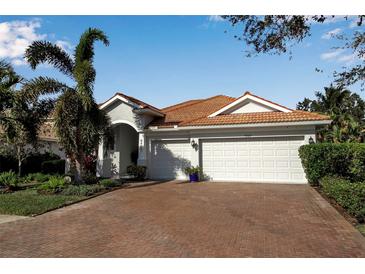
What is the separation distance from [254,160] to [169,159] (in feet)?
16.8

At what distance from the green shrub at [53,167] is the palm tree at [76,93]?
8.03 metres

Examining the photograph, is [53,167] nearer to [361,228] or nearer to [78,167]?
[78,167]

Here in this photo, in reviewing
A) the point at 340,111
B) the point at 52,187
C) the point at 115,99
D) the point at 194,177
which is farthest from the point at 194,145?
the point at 340,111

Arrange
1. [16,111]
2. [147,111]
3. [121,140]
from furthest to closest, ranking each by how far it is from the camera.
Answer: [121,140], [147,111], [16,111]

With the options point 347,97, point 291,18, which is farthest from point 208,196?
point 347,97

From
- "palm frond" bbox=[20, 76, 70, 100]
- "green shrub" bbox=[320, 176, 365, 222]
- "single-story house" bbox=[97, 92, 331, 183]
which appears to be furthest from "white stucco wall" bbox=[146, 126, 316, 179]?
"palm frond" bbox=[20, 76, 70, 100]

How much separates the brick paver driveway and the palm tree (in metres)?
3.72

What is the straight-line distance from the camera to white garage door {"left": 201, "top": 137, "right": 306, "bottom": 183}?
14.7 metres

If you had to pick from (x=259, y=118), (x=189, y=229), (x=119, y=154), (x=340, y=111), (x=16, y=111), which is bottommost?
(x=189, y=229)

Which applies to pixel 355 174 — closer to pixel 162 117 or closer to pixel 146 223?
pixel 146 223

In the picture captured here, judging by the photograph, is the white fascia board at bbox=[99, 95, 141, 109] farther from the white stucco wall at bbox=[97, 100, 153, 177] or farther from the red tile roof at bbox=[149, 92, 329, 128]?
the red tile roof at bbox=[149, 92, 329, 128]

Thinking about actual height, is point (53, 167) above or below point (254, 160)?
below

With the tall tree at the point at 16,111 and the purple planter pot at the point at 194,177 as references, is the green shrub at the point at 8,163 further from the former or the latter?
the purple planter pot at the point at 194,177

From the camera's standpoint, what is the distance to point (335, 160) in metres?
12.0
